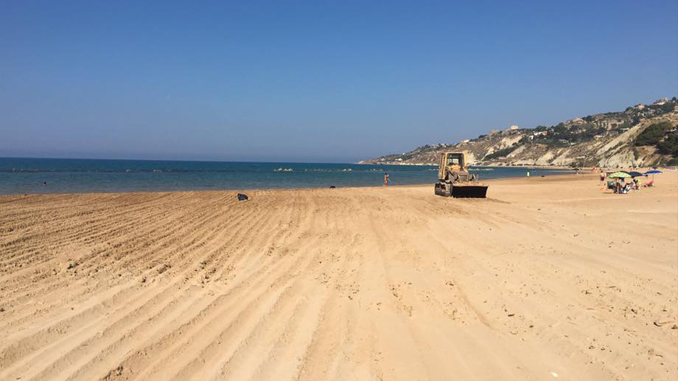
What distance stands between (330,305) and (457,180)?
1861 centimetres

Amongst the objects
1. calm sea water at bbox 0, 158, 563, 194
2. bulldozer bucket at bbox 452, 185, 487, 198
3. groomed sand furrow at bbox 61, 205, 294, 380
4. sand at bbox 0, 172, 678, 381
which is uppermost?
groomed sand furrow at bbox 61, 205, 294, 380

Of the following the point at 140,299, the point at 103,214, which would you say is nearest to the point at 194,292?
the point at 140,299

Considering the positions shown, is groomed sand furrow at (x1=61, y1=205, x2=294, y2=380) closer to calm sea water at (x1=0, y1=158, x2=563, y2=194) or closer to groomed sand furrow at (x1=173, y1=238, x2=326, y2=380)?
groomed sand furrow at (x1=173, y1=238, x2=326, y2=380)

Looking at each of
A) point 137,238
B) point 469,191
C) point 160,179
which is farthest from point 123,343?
point 160,179

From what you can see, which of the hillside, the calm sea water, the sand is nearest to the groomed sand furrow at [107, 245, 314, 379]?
the sand

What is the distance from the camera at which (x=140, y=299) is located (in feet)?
17.3

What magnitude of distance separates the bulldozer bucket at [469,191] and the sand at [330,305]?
11.1 m

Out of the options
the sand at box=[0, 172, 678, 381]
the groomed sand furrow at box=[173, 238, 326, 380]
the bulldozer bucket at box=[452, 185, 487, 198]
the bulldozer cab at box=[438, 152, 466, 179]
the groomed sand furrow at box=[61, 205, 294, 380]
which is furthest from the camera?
the bulldozer cab at box=[438, 152, 466, 179]

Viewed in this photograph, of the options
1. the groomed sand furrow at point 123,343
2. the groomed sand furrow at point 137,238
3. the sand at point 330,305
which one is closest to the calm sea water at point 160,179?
the groomed sand furrow at point 137,238

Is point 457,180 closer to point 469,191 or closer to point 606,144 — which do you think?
point 469,191

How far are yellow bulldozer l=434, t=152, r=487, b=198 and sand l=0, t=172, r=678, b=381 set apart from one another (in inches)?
443

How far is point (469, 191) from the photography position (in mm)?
21938

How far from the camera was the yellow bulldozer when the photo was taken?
2186cm

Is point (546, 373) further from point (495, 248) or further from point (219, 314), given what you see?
point (495, 248)
